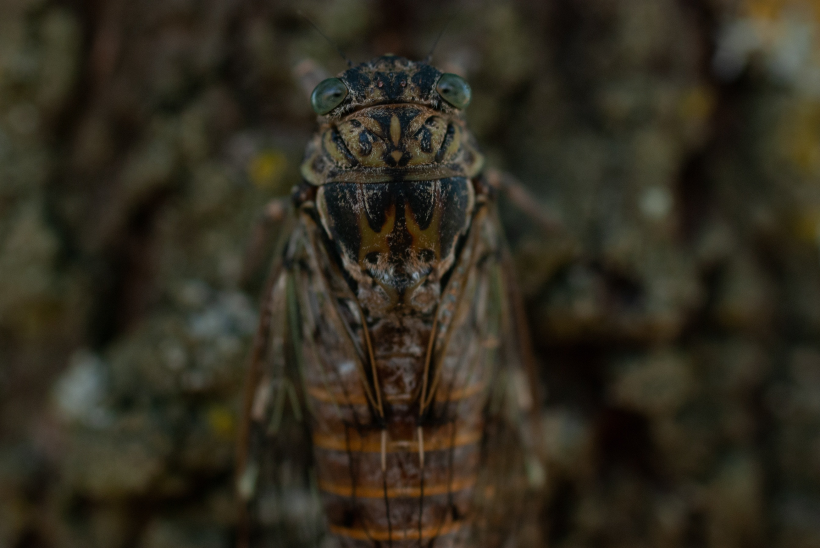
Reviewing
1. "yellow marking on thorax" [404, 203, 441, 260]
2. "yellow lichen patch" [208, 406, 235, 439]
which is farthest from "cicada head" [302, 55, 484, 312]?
"yellow lichen patch" [208, 406, 235, 439]

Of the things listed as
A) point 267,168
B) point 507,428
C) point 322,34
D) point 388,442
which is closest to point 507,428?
point 507,428

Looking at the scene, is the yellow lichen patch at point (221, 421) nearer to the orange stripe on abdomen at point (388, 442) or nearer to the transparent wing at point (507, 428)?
the orange stripe on abdomen at point (388, 442)

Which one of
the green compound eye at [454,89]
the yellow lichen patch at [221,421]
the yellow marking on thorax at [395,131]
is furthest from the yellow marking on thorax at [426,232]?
the yellow lichen patch at [221,421]

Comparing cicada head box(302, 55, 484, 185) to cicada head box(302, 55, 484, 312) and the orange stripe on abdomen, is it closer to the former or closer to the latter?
cicada head box(302, 55, 484, 312)

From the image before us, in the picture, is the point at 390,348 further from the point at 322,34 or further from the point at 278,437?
the point at 322,34

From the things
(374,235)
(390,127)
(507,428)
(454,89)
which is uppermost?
(454,89)

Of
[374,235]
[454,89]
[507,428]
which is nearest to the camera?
[374,235]
